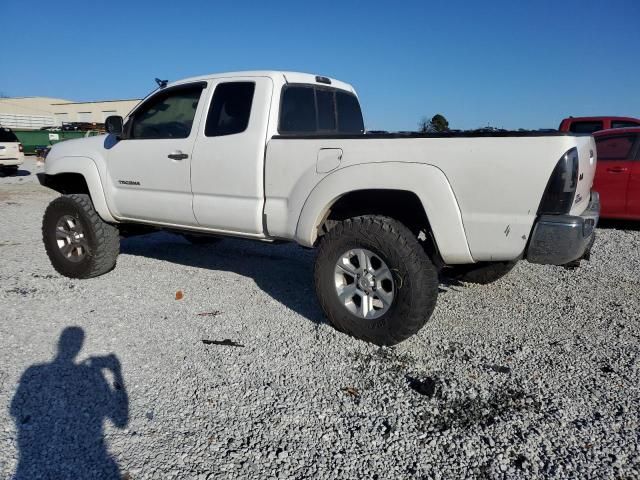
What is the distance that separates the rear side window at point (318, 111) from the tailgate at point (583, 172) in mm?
2019

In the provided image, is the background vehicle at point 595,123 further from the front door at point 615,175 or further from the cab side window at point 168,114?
the cab side window at point 168,114

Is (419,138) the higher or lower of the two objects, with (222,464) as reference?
higher

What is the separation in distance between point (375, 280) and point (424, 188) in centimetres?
73

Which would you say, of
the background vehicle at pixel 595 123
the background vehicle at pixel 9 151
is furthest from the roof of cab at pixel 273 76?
the background vehicle at pixel 9 151

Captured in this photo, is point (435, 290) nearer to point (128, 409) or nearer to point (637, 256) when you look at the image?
point (128, 409)

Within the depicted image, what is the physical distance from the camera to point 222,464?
2.18m

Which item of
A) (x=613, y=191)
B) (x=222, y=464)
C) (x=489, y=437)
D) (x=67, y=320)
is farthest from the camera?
(x=613, y=191)

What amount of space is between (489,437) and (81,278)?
4.21 metres

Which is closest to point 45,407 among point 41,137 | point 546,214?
point 546,214

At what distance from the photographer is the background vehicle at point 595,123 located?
9703 mm

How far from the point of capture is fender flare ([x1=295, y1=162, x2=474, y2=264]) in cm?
298

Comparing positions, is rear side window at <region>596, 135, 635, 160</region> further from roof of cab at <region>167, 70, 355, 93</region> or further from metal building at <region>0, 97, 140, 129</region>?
metal building at <region>0, 97, 140, 129</region>

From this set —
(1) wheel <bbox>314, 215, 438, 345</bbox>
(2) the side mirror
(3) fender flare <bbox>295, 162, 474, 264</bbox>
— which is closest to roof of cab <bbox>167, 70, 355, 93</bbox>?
(2) the side mirror

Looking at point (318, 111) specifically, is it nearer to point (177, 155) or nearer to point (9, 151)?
point (177, 155)
